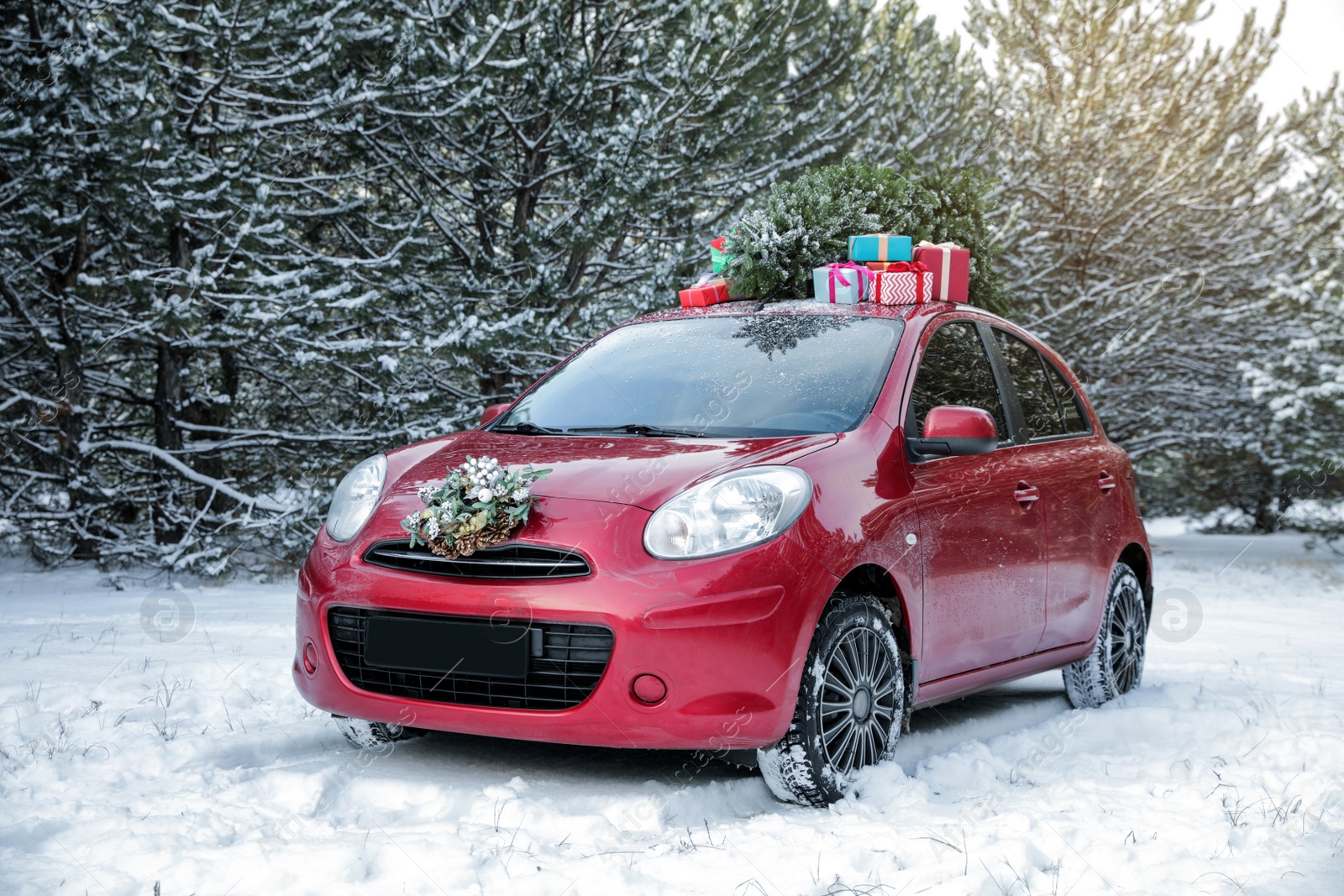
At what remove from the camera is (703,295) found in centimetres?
571

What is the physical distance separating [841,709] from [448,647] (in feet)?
3.86

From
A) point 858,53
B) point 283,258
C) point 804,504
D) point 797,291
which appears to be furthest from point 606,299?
point 804,504

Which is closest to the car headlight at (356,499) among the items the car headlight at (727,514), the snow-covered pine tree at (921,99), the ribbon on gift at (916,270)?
the car headlight at (727,514)

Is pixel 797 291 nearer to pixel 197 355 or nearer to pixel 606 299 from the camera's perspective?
pixel 606 299

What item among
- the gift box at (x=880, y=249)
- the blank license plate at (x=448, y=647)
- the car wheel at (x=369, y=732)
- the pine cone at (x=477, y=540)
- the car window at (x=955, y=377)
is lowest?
the car wheel at (x=369, y=732)

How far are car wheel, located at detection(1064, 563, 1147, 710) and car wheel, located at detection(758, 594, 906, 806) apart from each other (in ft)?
6.24

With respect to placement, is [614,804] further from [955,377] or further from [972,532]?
[955,377]

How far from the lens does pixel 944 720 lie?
17.4 feet

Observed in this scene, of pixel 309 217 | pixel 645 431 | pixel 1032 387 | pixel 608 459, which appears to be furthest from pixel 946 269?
pixel 309 217

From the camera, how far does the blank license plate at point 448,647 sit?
3.60 meters

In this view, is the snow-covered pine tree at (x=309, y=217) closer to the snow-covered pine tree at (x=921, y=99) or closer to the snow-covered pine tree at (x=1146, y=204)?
the snow-covered pine tree at (x=921, y=99)

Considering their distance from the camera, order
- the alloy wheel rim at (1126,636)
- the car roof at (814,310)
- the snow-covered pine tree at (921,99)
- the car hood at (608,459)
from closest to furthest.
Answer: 1. the car hood at (608,459)
2. the car roof at (814,310)
3. the alloy wheel rim at (1126,636)
4. the snow-covered pine tree at (921,99)

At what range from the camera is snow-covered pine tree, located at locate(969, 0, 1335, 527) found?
58.9 ft

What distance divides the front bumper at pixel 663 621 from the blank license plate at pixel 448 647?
5cm
